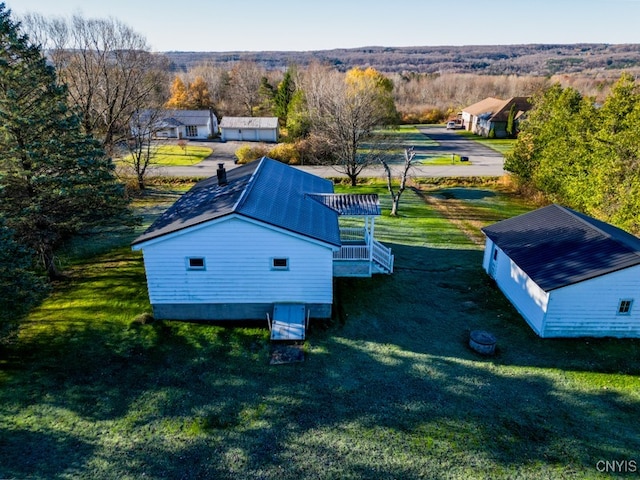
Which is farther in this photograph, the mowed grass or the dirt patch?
the dirt patch

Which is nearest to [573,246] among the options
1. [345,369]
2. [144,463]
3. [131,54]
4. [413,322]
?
[413,322]

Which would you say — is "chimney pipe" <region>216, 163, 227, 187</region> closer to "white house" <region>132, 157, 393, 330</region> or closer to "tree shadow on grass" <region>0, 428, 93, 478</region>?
"white house" <region>132, 157, 393, 330</region>

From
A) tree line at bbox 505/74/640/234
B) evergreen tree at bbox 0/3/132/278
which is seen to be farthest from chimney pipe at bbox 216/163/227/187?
tree line at bbox 505/74/640/234

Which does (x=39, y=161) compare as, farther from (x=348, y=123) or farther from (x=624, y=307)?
(x=348, y=123)

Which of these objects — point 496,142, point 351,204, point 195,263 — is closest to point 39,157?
point 195,263

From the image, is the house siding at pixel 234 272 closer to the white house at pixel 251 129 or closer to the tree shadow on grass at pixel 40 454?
the tree shadow on grass at pixel 40 454

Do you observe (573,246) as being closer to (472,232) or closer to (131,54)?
(472,232)

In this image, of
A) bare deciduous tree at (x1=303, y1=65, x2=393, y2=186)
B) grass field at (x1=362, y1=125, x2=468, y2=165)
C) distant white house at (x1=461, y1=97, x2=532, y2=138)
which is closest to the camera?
bare deciduous tree at (x1=303, y1=65, x2=393, y2=186)
